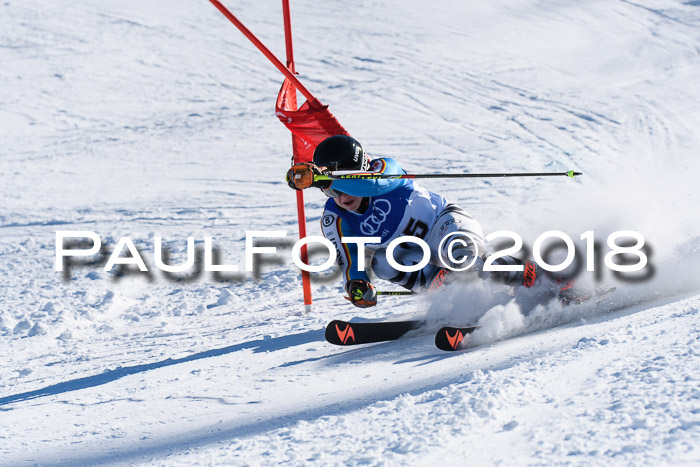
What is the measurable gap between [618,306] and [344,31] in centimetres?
1113

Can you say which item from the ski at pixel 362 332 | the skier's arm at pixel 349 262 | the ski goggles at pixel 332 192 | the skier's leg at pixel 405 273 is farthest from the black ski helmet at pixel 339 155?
the ski at pixel 362 332

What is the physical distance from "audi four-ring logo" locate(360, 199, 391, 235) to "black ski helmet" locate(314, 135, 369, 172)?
0.25 meters

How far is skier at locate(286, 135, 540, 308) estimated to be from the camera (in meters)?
Answer: 4.04

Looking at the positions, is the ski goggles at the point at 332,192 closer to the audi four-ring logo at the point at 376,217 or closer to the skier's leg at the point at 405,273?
the audi four-ring logo at the point at 376,217

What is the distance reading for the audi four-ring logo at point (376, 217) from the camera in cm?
424

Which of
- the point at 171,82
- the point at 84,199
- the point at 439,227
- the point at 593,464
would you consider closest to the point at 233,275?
the point at 439,227

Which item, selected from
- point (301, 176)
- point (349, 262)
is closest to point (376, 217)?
point (349, 262)

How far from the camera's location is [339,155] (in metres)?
4.04

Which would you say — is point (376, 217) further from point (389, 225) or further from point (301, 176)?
point (301, 176)

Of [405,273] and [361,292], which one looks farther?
[405,273]

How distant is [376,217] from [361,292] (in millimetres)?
435

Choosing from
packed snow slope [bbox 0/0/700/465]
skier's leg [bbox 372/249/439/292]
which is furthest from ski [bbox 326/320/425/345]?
skier's leg [bbox 372/249/439/292]

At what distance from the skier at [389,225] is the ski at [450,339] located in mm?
537

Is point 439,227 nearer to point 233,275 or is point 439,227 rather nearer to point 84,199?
point 233,275
